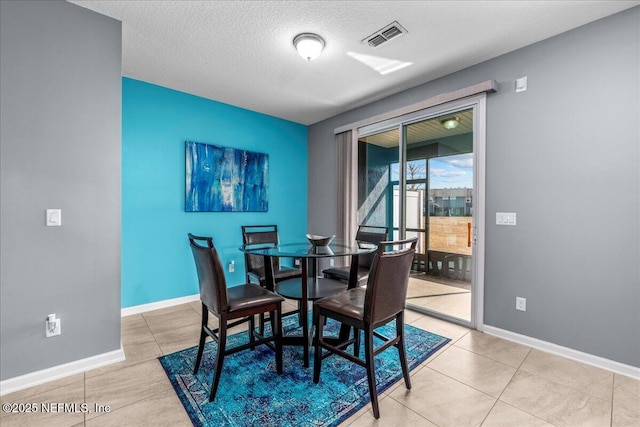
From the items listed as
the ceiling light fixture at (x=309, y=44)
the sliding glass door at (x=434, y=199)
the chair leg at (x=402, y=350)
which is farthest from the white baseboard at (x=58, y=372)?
the sliding glass door at (x=434, y=199)

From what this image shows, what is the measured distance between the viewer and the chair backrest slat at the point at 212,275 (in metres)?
1.72

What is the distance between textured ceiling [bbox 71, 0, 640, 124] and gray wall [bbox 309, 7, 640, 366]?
251 millimetres

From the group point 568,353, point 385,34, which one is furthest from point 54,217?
point 568,353

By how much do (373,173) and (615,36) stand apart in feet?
8.28

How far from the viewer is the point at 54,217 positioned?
1.95m

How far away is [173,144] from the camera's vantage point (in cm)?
341

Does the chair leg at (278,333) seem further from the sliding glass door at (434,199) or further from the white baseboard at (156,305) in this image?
the white baseboard at (156,305)

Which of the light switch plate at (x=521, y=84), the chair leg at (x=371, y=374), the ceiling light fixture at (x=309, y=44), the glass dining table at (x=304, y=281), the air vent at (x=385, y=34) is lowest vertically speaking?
the chair leg at (x=371, y=374)

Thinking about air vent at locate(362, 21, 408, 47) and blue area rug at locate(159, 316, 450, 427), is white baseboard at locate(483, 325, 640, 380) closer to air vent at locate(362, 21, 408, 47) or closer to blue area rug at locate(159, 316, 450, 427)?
blue area rug at locate(159, 316, 450, 427)

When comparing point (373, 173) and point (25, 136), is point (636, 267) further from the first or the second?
point (25, 136)

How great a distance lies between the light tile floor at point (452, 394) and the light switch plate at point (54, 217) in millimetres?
1064

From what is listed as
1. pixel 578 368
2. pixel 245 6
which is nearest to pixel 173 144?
pixel 245 6

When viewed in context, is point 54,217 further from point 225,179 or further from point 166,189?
point 225,179

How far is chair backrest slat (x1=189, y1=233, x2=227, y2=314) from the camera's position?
5.64ft
